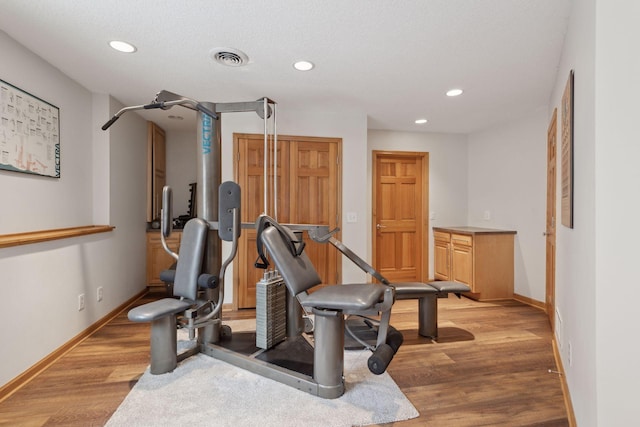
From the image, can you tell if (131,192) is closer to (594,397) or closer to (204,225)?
(204,225)

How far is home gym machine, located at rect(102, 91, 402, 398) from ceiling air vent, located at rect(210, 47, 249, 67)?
329mm

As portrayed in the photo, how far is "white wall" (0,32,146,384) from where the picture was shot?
2.14m

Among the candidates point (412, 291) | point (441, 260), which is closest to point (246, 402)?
point (412, 291)

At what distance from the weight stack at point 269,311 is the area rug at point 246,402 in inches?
11.4

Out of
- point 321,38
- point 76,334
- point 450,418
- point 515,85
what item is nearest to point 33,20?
point 321,38

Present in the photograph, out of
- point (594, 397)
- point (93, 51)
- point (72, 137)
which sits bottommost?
point (594, 397)

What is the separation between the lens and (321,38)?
2.21m

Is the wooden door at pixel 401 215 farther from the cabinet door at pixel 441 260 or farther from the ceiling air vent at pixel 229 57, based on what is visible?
the ceiling air vent at pixel 229 57

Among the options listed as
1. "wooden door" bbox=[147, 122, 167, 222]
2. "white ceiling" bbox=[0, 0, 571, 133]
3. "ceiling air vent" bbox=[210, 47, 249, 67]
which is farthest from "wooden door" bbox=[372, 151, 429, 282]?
"wooden door" bbox=[147, 122, 167, 222]

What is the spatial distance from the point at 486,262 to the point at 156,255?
14.6ft

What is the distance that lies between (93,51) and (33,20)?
40 cm

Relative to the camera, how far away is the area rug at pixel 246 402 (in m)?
1.74

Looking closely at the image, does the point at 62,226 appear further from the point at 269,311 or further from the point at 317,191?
the point at 317,191

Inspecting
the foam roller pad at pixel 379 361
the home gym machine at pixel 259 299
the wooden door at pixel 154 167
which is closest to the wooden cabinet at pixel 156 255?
the wooden door at pixel 154 167
